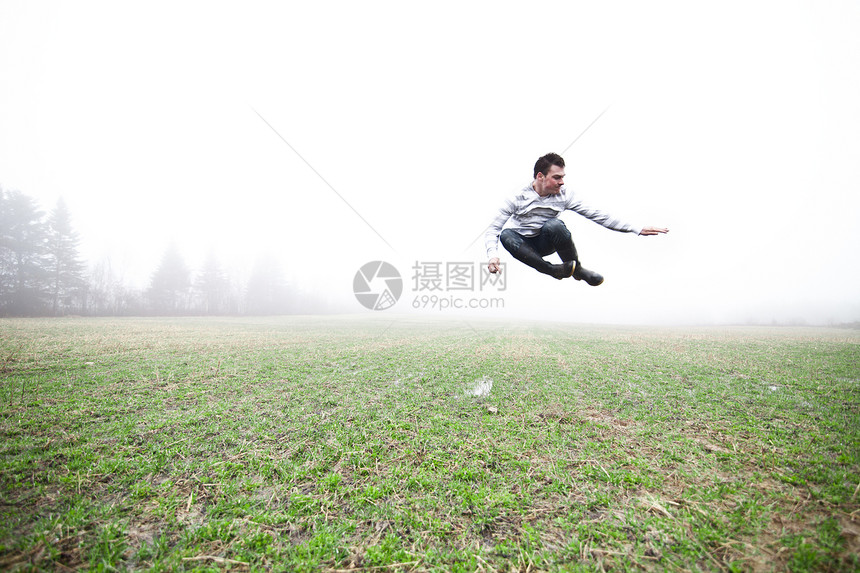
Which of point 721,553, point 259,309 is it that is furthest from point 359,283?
point 721,553

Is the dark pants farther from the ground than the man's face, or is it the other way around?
the man's face

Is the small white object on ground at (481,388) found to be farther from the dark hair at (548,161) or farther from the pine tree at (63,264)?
the pine tree at (63,264)

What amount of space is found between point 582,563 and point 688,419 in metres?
4.32

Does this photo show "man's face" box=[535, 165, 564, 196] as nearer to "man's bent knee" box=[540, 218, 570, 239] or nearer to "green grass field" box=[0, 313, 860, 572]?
"man's bent knee" box=[540, 218, 570, 239]

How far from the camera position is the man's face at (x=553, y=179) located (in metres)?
4.44

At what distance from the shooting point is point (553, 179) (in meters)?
4.44

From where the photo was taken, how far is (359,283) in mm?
61094

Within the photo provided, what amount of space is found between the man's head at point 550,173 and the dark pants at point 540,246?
0.47 metres

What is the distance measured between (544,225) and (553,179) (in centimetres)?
68

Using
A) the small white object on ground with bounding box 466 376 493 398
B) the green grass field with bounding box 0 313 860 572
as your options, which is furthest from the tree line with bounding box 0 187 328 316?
the small white object on ground with bounding box 466 376 493 398

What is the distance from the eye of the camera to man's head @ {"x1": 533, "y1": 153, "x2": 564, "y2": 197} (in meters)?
4.44

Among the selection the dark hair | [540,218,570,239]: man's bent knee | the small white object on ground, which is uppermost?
the dark hair

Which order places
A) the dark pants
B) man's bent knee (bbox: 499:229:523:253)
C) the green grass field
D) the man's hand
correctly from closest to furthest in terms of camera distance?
the green grass field, the man's hand, the dark pants, man's bent knee (bbox: 499:229:523:253)

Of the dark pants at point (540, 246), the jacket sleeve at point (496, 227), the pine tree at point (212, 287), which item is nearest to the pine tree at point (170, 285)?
the pine tree at point (212, 287)
